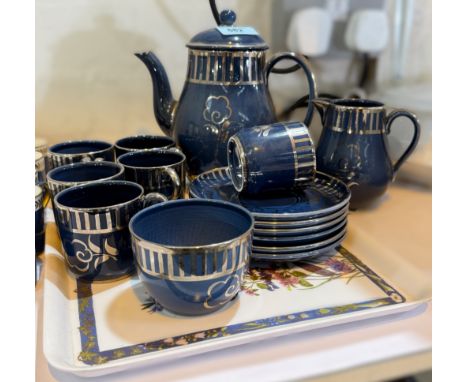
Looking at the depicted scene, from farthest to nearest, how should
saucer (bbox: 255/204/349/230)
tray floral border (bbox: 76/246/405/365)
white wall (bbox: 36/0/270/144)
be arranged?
white wall (bbox: 36/0/270/144) → saucer (bbox: 255/204/349/230) → tray floral border (bbox: 76/246/405/365)

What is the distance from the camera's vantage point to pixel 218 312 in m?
0.43

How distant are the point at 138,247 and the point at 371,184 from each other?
369mm

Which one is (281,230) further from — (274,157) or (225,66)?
(225,66)

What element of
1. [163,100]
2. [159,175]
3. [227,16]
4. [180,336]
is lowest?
[180,336]

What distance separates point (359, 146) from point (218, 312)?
1.05 feet

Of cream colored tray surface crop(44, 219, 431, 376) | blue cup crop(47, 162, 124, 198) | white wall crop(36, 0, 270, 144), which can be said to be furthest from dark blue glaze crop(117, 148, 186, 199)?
white wall crop(36, 0, 270, 144)

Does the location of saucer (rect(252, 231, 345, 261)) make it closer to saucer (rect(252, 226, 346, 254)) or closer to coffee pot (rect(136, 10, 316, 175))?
saucer (rect(252, 226, 346, 254))

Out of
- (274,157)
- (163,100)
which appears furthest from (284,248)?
(163,100)

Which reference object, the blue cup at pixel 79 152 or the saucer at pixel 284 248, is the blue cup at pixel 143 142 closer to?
the blue cup at pixel 79 152

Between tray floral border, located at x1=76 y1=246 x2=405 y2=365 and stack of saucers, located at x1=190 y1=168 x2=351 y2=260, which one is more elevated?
stack of saucers, located at x1=190 y1=168 x2=351 y2=260

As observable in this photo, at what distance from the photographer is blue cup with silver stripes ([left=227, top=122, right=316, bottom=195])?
1.76 feet

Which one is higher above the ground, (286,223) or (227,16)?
(227,16)

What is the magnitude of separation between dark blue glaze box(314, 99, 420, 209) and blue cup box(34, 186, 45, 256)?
0.38m
